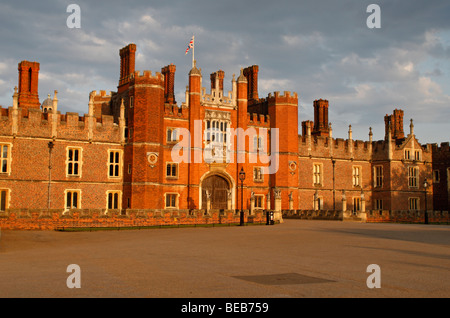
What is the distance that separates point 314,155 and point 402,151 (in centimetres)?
1040

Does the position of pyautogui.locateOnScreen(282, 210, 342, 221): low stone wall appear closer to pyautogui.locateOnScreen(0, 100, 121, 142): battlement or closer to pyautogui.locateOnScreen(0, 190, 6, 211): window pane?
pyautogui.locateOnScreen(0, 100, 121, 142): battlement

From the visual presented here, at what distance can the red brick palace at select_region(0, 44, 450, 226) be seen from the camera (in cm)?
3525

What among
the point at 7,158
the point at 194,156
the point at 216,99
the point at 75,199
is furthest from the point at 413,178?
the point at 7,158

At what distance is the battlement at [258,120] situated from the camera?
4481 centimetres

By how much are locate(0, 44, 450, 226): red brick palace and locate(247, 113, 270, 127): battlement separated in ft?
0.41

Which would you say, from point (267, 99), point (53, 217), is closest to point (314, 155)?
point (267, 99)

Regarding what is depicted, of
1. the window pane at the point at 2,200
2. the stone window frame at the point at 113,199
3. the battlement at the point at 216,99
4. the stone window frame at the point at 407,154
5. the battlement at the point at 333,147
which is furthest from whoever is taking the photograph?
the stone window frame at the point at 407,154

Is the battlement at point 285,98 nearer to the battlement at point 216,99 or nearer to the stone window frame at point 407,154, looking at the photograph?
the battlement at point 216,99

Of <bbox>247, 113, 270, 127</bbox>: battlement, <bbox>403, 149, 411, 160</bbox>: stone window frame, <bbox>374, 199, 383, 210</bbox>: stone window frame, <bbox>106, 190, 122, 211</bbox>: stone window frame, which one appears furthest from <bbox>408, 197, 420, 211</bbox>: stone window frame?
<bbox>106, 190, 122, 211</bbox>: stone window frame

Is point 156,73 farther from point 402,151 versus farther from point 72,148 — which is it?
point 402,151

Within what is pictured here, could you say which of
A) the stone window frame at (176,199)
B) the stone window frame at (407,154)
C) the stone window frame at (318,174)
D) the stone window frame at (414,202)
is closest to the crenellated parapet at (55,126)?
the stone window frame at (176,199)

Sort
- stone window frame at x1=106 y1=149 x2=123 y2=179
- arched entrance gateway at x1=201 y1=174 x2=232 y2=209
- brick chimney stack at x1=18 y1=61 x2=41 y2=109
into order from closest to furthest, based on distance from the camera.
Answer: stone window frame at x1=106 y1=149 x2=123 y2=179
brick chimney stack at x1=18 y1=61 x2=41 y2=109
arched entrance gateway at x1=201 y1=174 x2=232 y2=209

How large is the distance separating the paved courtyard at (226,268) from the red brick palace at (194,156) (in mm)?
12640

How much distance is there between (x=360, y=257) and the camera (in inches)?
524
